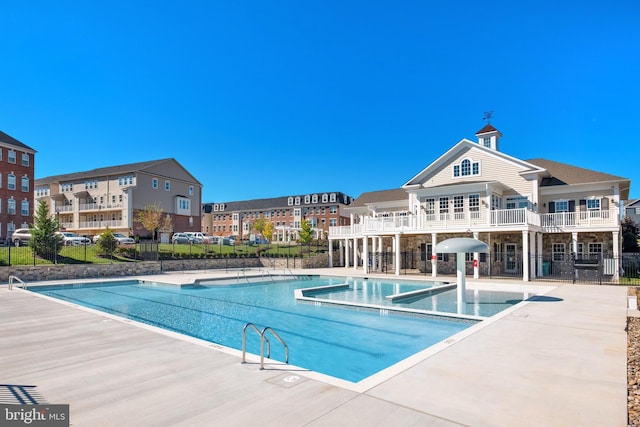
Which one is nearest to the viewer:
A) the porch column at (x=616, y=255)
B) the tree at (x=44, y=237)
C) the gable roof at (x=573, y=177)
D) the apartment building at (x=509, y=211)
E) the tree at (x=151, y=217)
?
the porch column at (x=616, y=255)

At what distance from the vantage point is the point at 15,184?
45406mm

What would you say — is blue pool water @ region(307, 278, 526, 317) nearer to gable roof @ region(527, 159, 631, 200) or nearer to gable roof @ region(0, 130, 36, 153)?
gable roof @ region(527, 159, 631, 200)

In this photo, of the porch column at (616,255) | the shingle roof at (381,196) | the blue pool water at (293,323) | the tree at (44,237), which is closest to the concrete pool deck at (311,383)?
the blue pool water at (293,323)

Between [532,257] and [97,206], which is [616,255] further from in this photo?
[97,206]

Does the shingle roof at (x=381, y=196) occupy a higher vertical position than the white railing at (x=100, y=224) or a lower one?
higher

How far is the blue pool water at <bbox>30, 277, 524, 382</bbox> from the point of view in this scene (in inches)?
350

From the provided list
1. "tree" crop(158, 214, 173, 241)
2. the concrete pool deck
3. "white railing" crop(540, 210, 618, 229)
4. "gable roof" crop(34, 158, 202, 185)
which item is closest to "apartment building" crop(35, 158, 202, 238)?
"gable roof" crop(34, 158, 202, 185)

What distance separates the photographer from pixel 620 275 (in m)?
23.7

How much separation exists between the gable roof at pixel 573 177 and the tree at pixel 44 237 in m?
34.5

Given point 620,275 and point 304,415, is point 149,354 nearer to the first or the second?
point 304,415

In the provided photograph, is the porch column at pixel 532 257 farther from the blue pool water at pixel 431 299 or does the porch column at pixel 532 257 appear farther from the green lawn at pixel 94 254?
the green lawn at pixel 94 254

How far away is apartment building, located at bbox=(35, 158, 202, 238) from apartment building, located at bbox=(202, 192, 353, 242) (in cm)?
1837

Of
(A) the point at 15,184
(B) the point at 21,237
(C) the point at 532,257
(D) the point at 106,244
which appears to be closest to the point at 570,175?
(C) the point at 532,257

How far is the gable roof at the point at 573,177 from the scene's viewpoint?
974 inches
